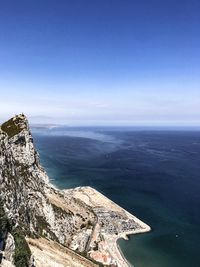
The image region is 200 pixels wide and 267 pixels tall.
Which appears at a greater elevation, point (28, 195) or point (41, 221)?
point (28, 195)

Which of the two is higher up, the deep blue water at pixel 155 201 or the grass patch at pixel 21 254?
the grass patch at pixel 21 254

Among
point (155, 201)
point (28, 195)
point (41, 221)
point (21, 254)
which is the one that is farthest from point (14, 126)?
point (155, 201)

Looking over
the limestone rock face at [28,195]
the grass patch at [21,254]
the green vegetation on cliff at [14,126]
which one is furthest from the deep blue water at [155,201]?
the green vegetation on cliff at [14,126]

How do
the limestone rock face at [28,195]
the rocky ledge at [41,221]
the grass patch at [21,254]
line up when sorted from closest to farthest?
1. the grass patch at [21,254]
2. the rocky ledge at [41,221]
3. the limestone rock face at [28,195]

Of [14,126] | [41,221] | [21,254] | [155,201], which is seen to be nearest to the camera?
[21,254]

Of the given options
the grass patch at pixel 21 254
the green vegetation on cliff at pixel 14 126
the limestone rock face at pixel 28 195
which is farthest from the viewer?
the green vegetation on cliff at pixel 14 126

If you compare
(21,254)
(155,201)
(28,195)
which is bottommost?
(155,201)

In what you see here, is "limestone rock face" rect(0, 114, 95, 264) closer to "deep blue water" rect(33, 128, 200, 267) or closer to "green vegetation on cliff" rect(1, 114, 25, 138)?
"green vegetation on cliff" rect(1, 114, 25, 138)

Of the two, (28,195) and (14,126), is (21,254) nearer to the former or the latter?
(28,195)

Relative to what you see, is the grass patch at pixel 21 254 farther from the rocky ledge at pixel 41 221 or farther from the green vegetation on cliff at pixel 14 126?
the green vegetation on cliff at pixel 14 126

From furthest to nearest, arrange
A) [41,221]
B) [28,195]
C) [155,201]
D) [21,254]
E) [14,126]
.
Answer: [155,201] → [14,126] → [28,195] → [41,221] → [21,254]
